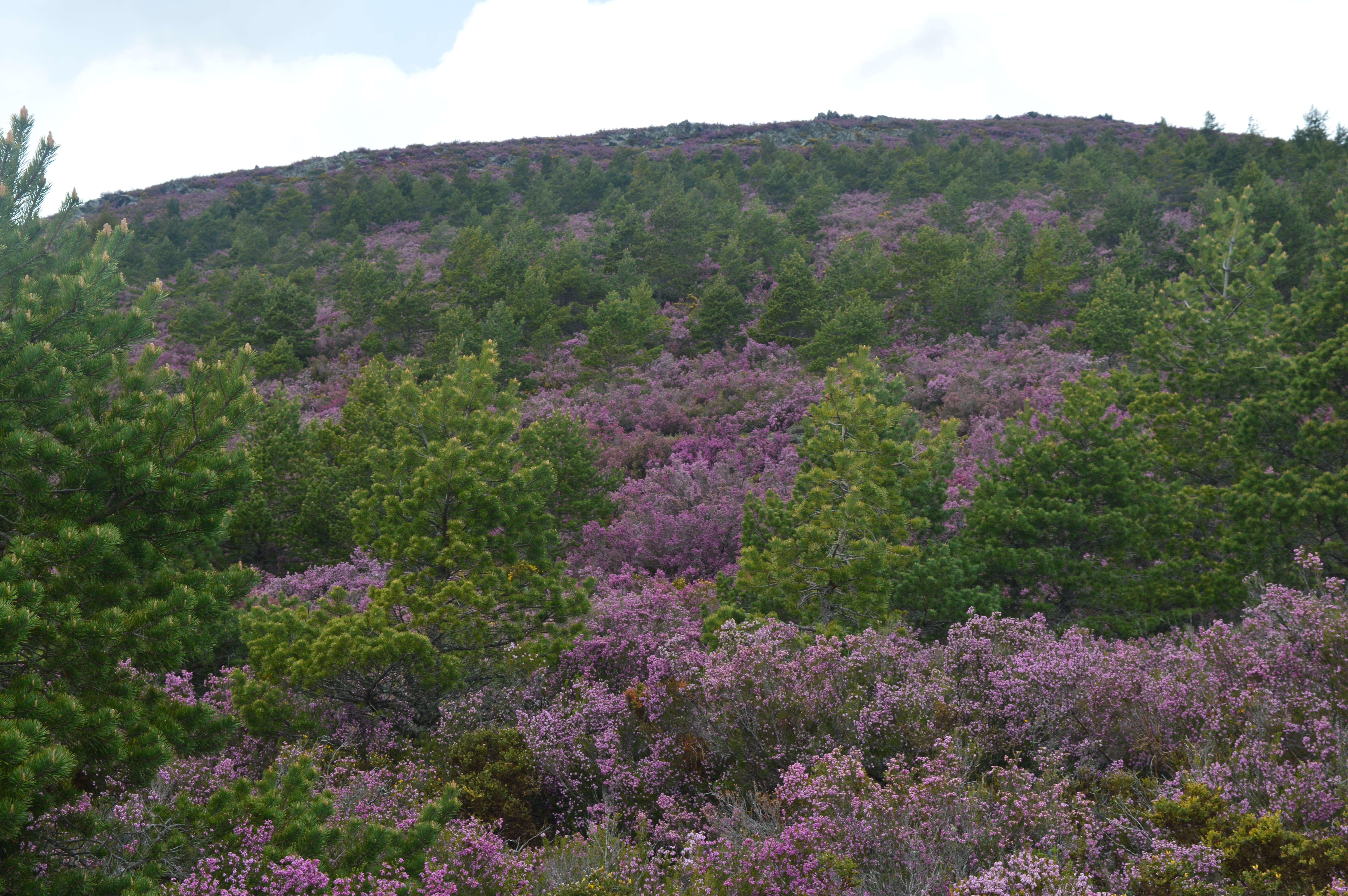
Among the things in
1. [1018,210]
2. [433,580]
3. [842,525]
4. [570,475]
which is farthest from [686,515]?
[1018,210]

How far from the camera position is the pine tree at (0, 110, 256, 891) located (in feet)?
17.3

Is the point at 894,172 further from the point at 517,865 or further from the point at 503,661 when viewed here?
the point at 517,865

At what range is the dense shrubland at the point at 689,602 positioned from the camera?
5.59 meters

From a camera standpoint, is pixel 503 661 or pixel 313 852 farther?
pixel 503 661

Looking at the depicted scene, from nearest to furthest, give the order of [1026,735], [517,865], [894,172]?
[517,865] → [1026,735] → [894,172]

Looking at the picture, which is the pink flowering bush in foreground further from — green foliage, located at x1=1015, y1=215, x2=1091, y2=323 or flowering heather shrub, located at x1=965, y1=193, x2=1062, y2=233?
flowering heather shrub, located at x1=965, y1=193, x2=1062, y2=233

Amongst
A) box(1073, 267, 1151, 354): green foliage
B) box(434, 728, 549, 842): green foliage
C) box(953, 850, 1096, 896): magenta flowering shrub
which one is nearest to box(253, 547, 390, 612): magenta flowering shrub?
box(434, 728, 549, 842): green foliage

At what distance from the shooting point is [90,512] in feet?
20.2

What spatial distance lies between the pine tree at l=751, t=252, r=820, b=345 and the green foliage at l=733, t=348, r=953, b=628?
58.0 feet

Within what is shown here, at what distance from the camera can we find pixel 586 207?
57656 millimetres

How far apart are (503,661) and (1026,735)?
7.27 metres

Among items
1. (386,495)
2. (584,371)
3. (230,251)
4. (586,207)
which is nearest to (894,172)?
(586,207)

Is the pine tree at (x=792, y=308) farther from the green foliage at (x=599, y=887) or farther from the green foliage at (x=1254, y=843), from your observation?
the green foliage at (x=599, y=887)

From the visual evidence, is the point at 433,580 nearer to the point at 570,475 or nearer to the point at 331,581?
the point at 331,581
